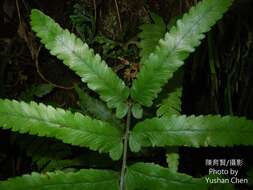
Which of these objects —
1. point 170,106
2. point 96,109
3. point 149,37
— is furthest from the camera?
point 149,37

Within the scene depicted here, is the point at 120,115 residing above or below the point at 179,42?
below

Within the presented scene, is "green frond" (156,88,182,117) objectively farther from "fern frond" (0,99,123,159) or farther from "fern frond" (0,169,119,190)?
"fern frond" (0,169,119,190)

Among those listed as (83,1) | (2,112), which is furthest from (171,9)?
(2,112)

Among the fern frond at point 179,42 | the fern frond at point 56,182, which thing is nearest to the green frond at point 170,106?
the fern frond at point 179,42

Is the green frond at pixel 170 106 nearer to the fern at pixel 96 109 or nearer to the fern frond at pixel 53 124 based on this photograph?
the fern at pixel 96 109

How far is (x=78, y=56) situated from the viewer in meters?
1.39

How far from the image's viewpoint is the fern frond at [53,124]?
136 cm

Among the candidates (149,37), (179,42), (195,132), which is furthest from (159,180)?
(149,37)

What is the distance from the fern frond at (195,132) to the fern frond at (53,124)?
0.50 feet

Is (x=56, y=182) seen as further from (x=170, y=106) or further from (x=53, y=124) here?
(x=170, y=106)

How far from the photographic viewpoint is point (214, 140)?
138 centimetres

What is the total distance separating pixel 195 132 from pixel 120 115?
1.05 feet

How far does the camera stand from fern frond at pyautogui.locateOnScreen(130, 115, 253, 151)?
54.0 inches

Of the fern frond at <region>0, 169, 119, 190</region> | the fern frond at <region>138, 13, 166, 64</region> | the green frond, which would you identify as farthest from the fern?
the fern frond at <region>0, 169, 119, 190</region>
